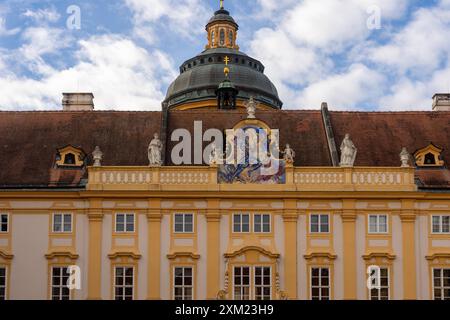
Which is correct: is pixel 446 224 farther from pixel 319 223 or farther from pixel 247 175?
pixel 247 175

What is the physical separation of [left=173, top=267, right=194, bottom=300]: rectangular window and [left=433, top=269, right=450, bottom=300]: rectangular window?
13.9 meters

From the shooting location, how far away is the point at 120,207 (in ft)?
174

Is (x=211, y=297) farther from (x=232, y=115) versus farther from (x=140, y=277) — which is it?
(x=232, y=115)

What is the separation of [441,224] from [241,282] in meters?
12.2

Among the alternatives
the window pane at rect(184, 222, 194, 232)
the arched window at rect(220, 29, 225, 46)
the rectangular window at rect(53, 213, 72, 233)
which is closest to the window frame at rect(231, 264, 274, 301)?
the window pane at rect(184, 222, 194, 232)

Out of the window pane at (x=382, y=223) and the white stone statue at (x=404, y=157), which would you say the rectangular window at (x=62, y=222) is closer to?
the window pane at (x=382, y=223)

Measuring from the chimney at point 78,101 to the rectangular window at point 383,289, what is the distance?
2558cm

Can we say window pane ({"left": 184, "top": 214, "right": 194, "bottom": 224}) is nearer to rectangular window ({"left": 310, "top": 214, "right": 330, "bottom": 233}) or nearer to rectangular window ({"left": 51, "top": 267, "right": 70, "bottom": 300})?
rectangular window ({"left": 310, "top": 214, "right": 330, "bottom": 233})

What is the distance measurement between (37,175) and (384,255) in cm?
2101

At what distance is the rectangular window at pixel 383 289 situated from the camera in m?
52.2

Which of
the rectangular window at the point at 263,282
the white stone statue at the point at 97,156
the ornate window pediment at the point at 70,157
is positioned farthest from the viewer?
the ornate window pediment at the point at 70,157

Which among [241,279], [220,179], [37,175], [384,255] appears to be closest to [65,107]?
[37,175]

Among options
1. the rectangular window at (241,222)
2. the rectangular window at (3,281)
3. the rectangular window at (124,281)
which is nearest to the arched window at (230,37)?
the rectangular window at (241,222)

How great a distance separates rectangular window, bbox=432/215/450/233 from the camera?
175ft
